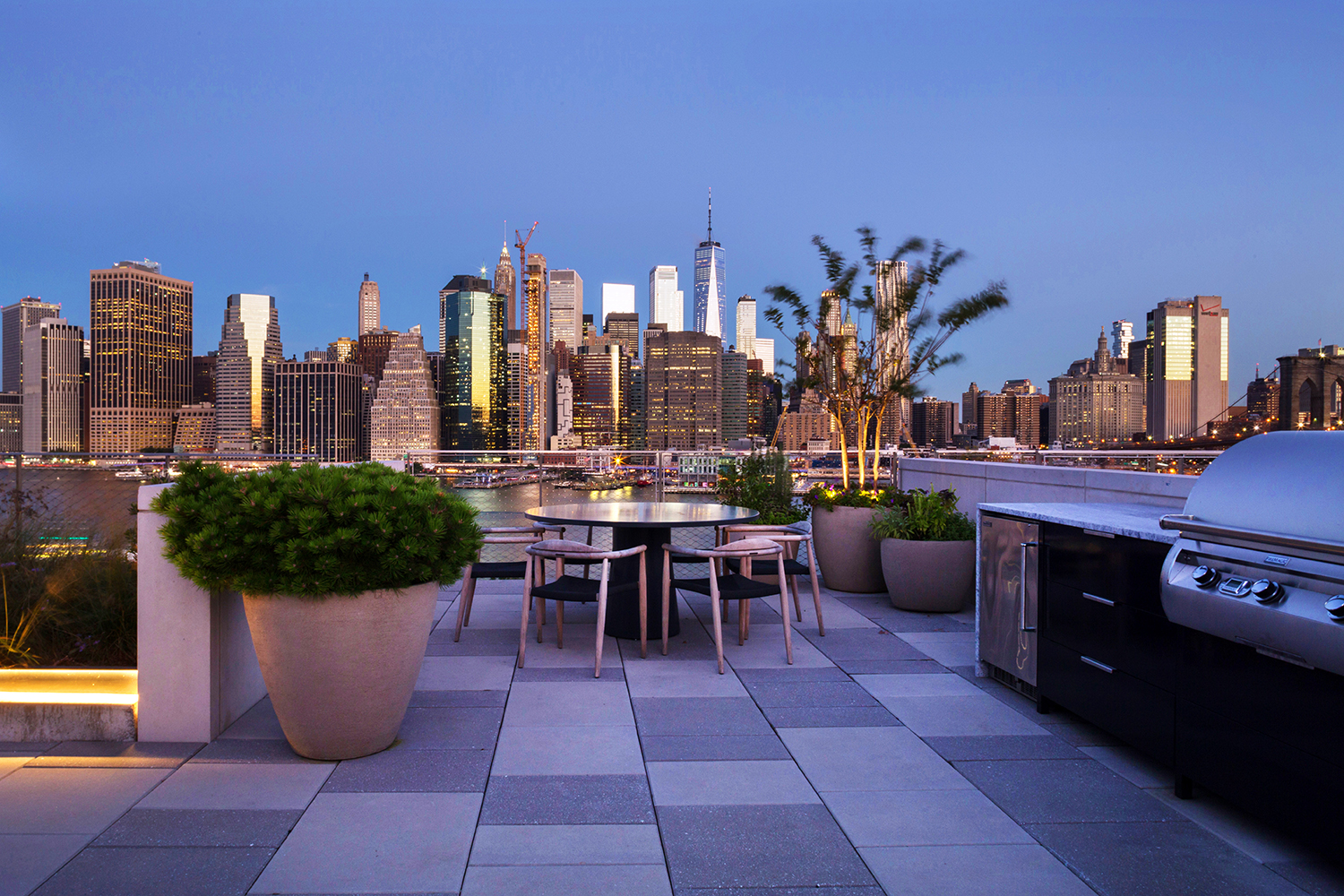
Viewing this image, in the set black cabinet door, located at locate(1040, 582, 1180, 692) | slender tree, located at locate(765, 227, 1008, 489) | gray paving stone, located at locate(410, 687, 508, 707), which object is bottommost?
gray paving stone, located at locate(410, 687, 508, 707)

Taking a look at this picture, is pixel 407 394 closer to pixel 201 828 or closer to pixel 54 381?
pixel 54 381

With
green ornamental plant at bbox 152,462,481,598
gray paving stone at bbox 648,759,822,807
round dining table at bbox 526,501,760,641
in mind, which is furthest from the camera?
round dining table at bbox 526,501,760,641

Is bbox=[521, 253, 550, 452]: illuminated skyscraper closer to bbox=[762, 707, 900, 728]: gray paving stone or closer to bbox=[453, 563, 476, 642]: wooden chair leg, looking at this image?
bbox=[453, 563, 476, 642]: wooden chair leg

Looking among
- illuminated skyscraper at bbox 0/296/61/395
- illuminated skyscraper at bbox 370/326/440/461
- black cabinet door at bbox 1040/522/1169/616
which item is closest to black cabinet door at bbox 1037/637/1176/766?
black cabinet door at bbox 1040/522/1169/616

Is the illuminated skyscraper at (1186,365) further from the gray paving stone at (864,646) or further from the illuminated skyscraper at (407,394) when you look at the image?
the illuminated skyscraper at (407,394)

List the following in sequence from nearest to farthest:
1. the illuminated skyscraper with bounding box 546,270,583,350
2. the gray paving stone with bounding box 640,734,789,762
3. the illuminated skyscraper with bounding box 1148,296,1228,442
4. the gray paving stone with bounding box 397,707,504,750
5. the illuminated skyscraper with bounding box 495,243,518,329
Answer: the gray paving stone with bounding box 640,734,789,762
the gray paving stone with bounding box 397,707,504,750
the illuminated skyscraper with bounding box 1148,296,1228,442
the illuminated skyscraper with bounding box 495,243,518,329
the illuminated skyscraper with bounding box 546,270,583,350

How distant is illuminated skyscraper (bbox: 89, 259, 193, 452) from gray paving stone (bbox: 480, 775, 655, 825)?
35944 mm

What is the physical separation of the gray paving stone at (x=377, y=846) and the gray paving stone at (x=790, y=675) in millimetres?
1714

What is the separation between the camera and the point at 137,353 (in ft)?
123

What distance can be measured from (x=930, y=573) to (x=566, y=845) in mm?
3625

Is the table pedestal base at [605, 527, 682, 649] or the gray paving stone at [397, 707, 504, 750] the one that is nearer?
the gray paving stone at [397, 707, 504, 750]

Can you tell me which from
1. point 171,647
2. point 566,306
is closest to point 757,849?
point 171,647

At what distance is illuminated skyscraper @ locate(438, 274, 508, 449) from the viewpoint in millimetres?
67812

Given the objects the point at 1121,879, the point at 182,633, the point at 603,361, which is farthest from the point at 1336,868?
the point at 603,361
